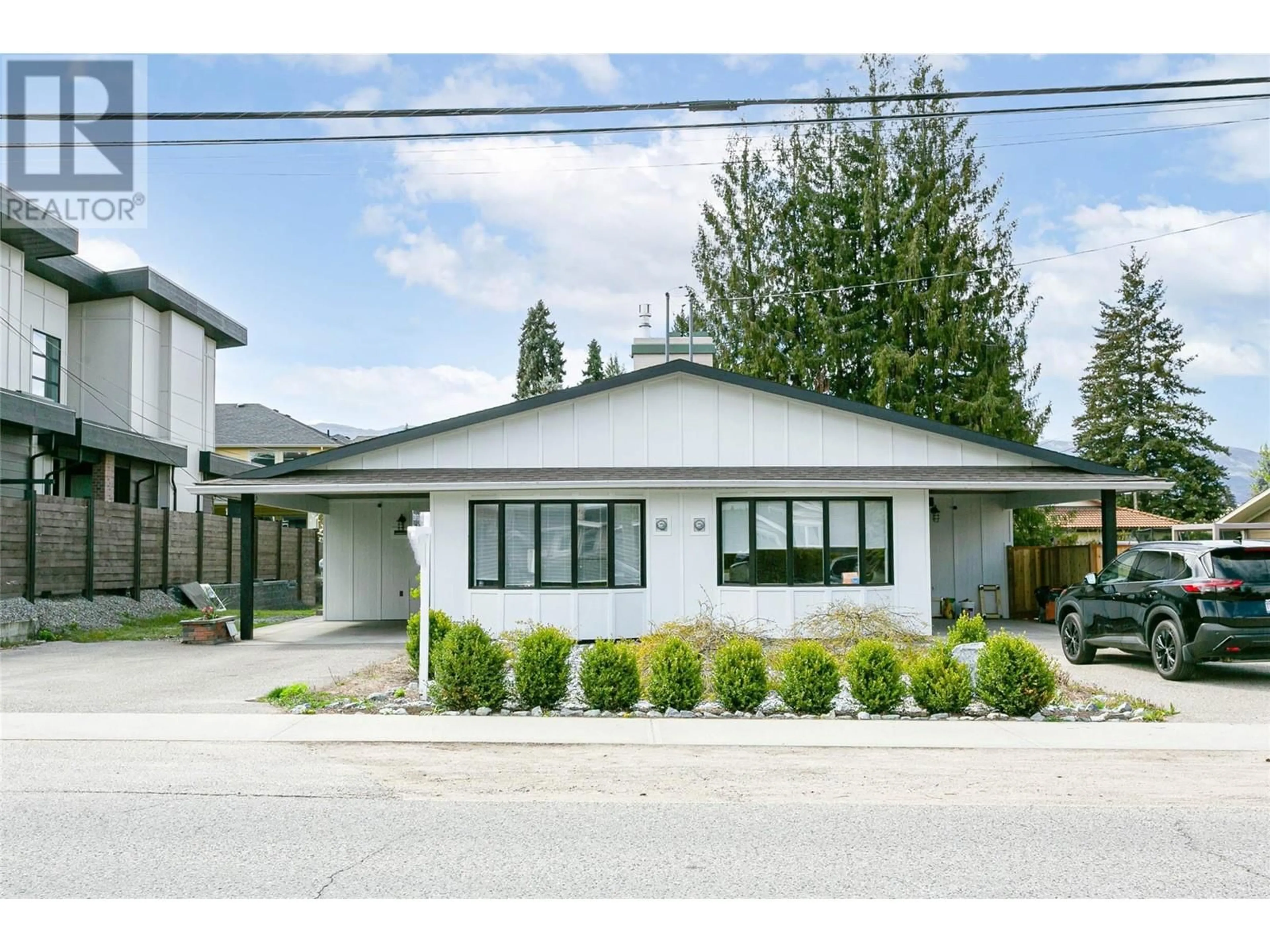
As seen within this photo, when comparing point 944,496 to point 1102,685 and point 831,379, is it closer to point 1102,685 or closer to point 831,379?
point 1102,685

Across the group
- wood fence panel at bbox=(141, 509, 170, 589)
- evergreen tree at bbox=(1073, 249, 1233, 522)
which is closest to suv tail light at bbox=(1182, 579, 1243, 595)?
wood fence panel at bbox=(141, 509, 170, 589)

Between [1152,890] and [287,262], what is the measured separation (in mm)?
20413

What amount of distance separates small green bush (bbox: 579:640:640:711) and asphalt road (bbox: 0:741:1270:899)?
1858 mm

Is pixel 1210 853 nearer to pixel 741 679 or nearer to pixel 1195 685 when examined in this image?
pixel 741 679

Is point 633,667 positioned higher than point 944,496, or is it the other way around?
point 944,496

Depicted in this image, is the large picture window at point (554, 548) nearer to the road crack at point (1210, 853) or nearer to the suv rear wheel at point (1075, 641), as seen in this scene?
the suv rear wheel at point (1075, 641)

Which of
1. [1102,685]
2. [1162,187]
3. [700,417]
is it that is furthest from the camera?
[1162,187]

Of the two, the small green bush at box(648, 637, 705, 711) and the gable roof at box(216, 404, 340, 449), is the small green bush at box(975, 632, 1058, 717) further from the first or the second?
the gable roof at box(216, 404, 340, 449)

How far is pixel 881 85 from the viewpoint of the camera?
3559 cm

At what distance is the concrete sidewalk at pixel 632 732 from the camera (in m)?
9.08

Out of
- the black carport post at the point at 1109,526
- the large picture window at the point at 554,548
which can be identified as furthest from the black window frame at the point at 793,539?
the black carport post at the point at 1109,526

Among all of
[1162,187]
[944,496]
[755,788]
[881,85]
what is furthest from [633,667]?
[881,85]

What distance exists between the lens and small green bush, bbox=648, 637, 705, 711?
10.6m

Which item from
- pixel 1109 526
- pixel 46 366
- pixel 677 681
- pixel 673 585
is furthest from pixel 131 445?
pixel 1109 526
